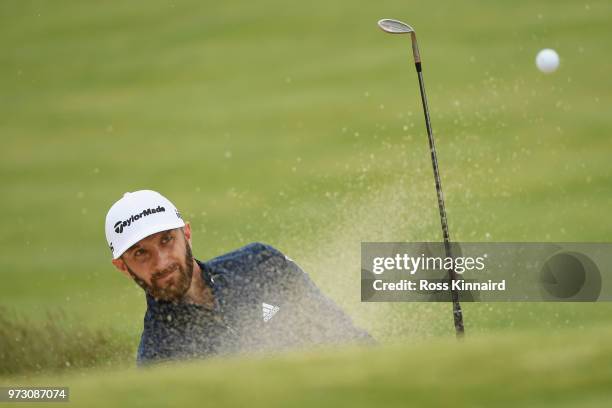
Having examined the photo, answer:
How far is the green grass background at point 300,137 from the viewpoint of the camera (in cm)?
627

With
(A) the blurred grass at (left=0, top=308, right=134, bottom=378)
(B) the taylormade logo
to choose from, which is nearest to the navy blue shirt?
(B) the taylormade logo

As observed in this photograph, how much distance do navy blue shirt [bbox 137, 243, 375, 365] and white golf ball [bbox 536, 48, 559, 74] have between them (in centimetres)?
464

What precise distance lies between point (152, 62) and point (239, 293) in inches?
199

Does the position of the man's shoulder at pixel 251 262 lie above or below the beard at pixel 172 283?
above

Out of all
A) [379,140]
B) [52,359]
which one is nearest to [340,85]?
[379,140]

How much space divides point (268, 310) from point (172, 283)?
397mm

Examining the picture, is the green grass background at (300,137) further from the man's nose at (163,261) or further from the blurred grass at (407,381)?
the blurred grass at (407,381)

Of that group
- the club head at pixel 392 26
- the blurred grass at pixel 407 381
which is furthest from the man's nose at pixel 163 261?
the blurred grass at pixel 407 381

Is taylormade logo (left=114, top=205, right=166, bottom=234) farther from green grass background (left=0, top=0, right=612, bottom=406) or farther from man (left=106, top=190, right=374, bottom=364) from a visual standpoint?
green grass background (left=0, top=0, right=612, bottom=406)

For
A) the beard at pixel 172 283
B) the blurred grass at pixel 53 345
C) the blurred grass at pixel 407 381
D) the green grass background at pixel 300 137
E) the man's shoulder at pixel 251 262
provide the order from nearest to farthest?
1. the blurred grass at pixel 407 381
2. the beard at pixel 172 283
3. the man's shoulder at pixel 251 262
4. the blurred grass at pixel 53 345
5. the green grass background at pixel 300 137

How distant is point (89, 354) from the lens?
18.2ft

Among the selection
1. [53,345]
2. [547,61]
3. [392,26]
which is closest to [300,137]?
[547,61]

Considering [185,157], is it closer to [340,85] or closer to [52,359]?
[340,85]

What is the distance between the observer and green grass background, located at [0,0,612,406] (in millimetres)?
6270
